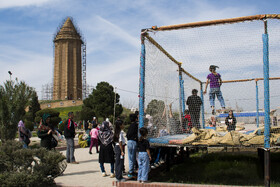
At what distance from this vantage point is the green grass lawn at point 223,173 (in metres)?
6.26

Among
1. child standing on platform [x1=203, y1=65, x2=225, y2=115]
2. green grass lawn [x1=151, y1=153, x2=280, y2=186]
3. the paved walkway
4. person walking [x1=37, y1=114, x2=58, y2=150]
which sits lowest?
the paved walkway

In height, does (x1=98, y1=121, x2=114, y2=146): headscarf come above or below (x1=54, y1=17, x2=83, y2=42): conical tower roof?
below

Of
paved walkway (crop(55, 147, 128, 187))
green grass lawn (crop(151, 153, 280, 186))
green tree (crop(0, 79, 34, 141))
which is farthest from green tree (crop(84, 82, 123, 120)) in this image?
green grass lawn (crop(151, 153, 280, 186))

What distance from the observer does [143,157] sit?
577 centimetres

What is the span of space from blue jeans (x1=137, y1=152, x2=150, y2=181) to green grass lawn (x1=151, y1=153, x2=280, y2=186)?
0.70 meters

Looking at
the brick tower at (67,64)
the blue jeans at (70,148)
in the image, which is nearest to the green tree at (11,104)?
the blue jeans at (70,148)

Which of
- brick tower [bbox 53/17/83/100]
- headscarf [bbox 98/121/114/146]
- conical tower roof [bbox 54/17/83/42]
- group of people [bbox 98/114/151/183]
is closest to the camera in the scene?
group of people [bbox 98/114/151/183]

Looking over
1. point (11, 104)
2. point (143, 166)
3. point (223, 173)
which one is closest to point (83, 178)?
point (143, 166)

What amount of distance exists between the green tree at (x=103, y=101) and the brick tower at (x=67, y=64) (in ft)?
99.3

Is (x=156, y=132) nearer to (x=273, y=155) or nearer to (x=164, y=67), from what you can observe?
(x=164, y=67)

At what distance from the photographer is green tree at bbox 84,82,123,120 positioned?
1804 inches

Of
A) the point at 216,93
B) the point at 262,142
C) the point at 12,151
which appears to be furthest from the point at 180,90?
the point at 12,151

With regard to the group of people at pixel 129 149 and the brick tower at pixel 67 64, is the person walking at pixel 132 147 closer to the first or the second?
the group of people at pixel 129 149

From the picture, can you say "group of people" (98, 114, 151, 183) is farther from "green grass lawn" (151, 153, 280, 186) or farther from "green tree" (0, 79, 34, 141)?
"green tree" (0, 79, 34, 141)
